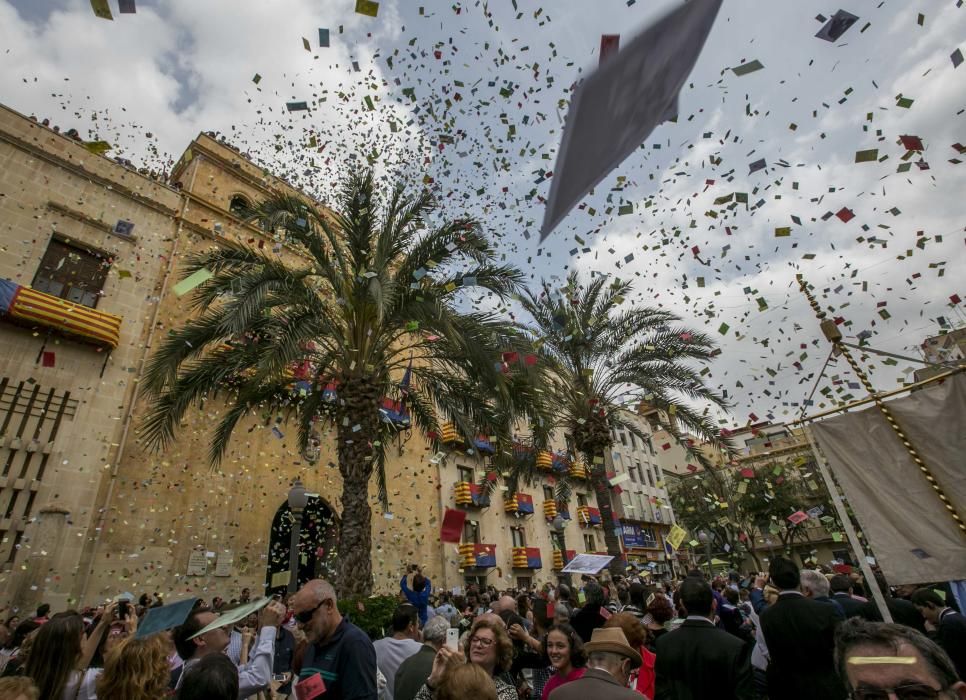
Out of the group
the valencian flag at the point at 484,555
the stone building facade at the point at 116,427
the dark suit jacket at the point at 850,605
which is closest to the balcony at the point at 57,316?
the stone building facade at the point at 116,427

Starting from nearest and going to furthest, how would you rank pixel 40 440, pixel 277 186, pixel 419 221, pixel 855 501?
pixel 855 501, pixel 419 221, pixel 40 440, pixel 277 186

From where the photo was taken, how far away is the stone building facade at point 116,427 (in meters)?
11.9

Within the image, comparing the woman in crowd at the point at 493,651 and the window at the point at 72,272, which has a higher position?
the window at the point at 72,272

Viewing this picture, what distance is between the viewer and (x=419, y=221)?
11250 millimetres

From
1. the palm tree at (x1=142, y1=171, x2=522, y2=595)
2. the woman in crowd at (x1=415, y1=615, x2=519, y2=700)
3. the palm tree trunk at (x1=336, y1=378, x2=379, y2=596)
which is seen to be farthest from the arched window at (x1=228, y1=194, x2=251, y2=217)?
the woman in crowd at (x1=415, y1=615, x2=519, y2=700)

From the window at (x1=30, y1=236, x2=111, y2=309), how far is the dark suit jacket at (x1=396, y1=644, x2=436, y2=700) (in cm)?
1538

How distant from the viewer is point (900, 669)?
5.66 feet

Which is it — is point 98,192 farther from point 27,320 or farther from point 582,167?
point 582,167

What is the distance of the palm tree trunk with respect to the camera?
9.45 meters

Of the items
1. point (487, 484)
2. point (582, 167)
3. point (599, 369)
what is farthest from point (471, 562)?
point (582, 167)

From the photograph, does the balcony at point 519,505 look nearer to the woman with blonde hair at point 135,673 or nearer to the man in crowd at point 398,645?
the man in crowd at point 398,645

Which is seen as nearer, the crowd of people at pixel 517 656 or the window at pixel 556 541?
the crowd of people at pixel 517 656

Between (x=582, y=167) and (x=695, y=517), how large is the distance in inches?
1677

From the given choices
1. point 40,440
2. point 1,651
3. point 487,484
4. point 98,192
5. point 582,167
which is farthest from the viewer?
point 487,484
